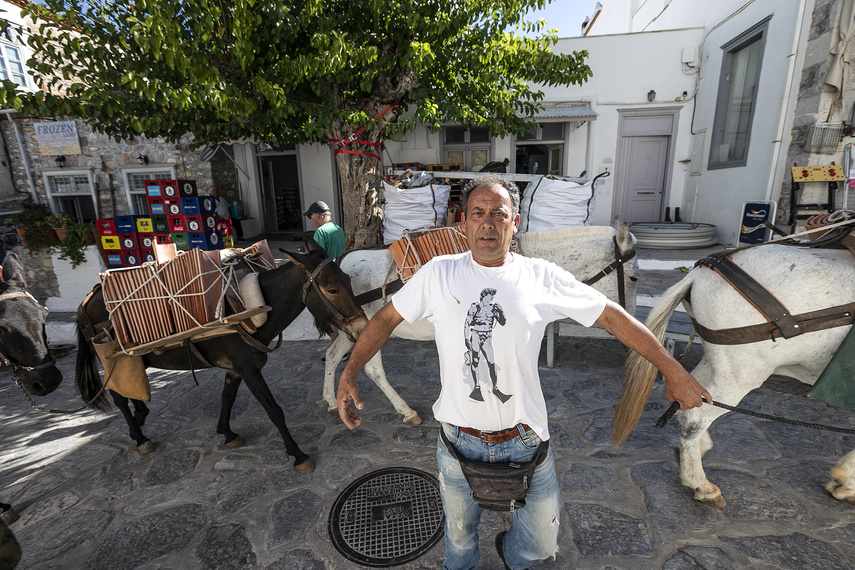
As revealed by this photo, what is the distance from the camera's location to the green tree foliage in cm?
462

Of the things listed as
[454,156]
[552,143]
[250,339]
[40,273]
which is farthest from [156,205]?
[552,143]

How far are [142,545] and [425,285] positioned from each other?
256cm

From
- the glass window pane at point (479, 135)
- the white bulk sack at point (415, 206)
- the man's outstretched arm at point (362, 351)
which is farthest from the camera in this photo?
the glass window pane at point (479, 135)

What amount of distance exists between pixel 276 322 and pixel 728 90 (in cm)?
1189

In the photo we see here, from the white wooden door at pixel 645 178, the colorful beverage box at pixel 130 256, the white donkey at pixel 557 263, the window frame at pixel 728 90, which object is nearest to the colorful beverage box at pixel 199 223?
the colorful beverage box at pixel 130 256

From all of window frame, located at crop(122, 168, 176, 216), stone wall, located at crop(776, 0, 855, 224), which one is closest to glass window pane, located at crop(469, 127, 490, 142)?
stone wall, located at crop(776, 0, 855, 224)

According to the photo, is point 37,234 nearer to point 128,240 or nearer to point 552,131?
point 128,240

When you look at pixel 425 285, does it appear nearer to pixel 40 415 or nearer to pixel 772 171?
pixel 40 415

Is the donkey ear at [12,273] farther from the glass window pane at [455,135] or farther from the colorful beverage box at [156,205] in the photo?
the glass window pane at [455,135]

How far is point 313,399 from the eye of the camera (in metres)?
4.09

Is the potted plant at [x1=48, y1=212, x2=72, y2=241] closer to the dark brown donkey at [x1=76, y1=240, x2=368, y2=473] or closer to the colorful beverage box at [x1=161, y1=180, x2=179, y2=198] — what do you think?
the colorful beverage box at [x1=161, y1=180, x2=179, y2=198]

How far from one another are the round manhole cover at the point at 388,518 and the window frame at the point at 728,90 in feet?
33.6

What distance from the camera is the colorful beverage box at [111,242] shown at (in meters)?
8.15

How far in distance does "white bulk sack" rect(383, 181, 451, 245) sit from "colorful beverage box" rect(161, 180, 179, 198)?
5554mm
